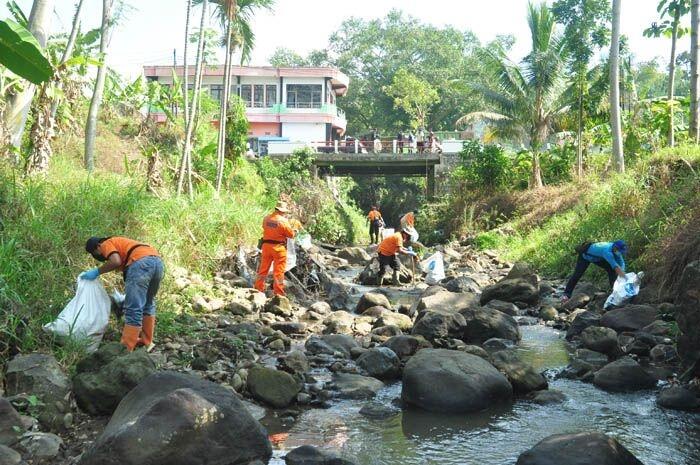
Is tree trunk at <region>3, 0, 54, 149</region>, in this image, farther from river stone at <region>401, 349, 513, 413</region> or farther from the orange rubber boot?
river stone at <region>401, 349, 513, 413</region>

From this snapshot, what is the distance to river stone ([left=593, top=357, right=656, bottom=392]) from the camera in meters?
7.11

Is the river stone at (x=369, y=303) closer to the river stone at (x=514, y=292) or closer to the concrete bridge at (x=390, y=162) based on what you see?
the river stone at (x=514, y=292)

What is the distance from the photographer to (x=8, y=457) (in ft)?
14.8

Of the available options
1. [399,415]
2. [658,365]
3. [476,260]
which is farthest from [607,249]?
[476,260]

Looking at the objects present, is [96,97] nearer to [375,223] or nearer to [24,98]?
[24,98]

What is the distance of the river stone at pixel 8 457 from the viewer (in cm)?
447

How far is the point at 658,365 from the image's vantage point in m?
7.84

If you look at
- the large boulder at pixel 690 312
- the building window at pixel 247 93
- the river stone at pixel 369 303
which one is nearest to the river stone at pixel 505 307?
the river stone at pixel 369 303

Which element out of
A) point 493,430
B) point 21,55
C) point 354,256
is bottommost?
point 493,430

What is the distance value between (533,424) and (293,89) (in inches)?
1657

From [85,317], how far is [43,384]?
3.91 ft

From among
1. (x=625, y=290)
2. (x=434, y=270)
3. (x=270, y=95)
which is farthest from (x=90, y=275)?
(x=270, y=95)

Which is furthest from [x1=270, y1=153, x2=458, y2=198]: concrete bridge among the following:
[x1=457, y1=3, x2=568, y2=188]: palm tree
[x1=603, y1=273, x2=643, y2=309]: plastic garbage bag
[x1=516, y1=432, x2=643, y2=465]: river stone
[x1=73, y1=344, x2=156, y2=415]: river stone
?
[x1=516, y1=432, x2=643, y2=465]: river stone

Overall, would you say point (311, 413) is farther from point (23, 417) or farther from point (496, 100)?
point (496, 100)
